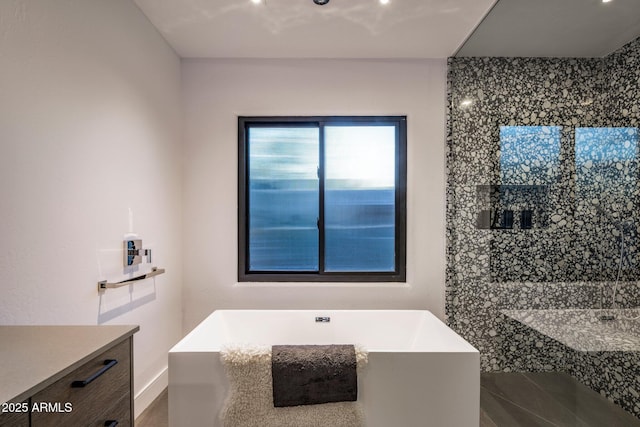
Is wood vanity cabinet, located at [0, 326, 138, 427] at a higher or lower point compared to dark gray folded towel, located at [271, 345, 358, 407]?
higher

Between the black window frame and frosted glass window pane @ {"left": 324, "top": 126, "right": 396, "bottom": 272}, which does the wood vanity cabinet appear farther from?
frosted glass window pane @ {"left": 324, "top": 126, "right": 396, "bottom": 272}

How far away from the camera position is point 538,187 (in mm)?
1818

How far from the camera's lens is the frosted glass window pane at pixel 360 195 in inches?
118

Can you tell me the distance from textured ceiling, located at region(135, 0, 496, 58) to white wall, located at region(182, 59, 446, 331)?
14 centimetres

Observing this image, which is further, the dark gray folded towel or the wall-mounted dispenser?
the wall-mounted dispenser

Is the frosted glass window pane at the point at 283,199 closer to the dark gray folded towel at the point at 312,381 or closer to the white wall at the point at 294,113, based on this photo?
the white wall at the point at 294,113

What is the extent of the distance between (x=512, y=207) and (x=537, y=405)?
3.63ft

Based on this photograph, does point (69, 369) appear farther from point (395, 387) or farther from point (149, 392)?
point (149, 392)

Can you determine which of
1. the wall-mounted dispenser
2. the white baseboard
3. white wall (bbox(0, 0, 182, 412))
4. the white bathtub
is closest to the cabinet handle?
white wall (bbox(0, 0, 182, 412))

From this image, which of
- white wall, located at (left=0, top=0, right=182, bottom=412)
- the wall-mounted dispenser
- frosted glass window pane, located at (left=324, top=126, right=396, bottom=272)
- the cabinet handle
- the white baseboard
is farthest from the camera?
frosted glass window pane, located at (left=324, top=126, right=396, bottom=272)

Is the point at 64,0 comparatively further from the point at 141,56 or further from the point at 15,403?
the point at 15,403

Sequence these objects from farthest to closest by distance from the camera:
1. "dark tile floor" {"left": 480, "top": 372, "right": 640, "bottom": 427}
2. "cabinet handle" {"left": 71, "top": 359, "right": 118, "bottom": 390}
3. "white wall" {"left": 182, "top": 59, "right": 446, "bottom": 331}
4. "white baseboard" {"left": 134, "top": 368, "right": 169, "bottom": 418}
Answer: "white wall" {"left": 182, "top": 59, "right": 446, "bottom": 331}, "white baseboard" {"left": 134, "top": 368, "right": 169, "bottom": 418}, "dark tile floor" {"left": 480, "top": 372, "right": 640, "bottom": 427}, "cabinet handle" {"left": 71, "top": 359, "right": 118, "bottom": 390}

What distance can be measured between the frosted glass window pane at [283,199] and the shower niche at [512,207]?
4.34 feet

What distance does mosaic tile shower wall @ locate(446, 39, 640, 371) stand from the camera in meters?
1.40
